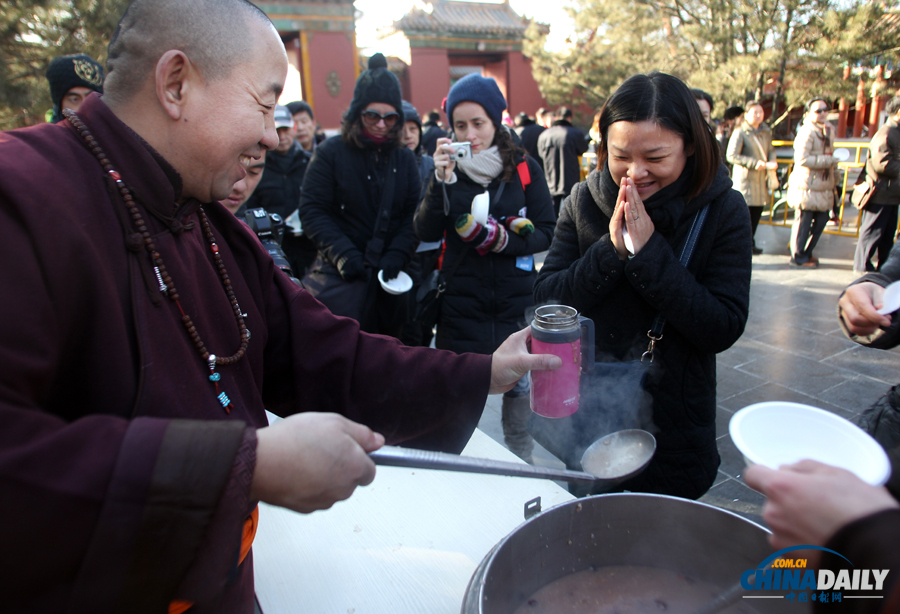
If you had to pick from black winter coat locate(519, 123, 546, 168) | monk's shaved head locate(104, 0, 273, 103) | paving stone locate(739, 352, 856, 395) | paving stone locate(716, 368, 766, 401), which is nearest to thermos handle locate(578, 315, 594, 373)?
monk's shaved head locate(104, 0, 273, 103)

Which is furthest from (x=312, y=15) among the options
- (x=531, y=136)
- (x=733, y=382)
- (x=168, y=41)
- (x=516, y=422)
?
(x=168, y=41)

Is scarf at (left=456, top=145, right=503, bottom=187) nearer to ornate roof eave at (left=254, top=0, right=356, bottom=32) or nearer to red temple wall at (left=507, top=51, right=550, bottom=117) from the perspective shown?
ornate roof eave at (left=254, top=0, right=356, bottom=32)

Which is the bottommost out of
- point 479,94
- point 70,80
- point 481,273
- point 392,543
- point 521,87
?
point 392,543

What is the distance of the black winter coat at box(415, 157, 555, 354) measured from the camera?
9.43 feet

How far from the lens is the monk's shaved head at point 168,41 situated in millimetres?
958

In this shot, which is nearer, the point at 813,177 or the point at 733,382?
the point at 733,382

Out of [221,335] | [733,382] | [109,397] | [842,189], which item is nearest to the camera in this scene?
[109,397]

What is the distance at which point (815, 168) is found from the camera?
6.16 metres

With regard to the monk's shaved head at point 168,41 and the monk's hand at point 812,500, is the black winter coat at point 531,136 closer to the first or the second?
the monk's shaved head at point 168,41

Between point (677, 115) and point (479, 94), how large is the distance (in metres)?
1.42

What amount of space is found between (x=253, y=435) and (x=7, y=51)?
30.1 feet

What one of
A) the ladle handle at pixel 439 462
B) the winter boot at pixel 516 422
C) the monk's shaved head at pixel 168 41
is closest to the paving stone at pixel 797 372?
the winter boot at pixel 516 422

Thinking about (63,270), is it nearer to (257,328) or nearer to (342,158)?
(257,328)

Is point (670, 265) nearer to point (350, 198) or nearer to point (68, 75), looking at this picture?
point (350, 198)
